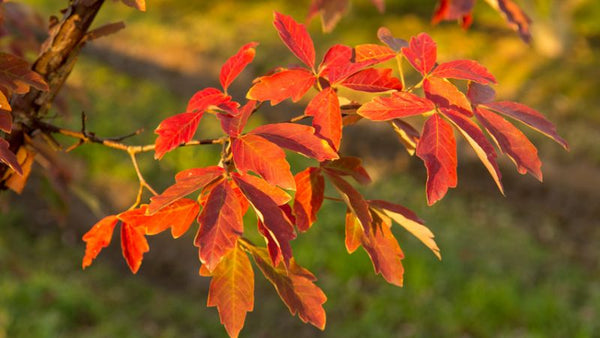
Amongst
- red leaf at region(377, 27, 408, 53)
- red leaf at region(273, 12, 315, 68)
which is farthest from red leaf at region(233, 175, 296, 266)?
red leaf at region(377, 27, 408, 53)

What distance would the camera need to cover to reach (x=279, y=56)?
954cm

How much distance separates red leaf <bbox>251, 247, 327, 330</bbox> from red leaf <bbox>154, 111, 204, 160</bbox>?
0.22m

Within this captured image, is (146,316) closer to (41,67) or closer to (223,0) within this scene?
(41,67)

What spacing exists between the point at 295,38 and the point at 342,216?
15.0 ft

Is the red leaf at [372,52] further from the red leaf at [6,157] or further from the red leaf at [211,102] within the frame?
the red leaf at [6,157]

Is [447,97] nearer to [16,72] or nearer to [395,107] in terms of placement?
[395,107]

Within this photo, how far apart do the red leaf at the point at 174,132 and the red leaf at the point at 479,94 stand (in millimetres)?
472

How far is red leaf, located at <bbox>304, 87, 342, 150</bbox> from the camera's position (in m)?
1.09

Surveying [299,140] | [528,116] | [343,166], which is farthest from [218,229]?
[528,116]

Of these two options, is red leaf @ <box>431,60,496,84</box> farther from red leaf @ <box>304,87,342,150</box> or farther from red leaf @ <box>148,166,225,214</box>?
red leaf @ <box>148,166,225,214</box>

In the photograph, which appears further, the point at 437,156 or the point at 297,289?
the point at 297,289

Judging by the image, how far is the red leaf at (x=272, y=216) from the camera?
3.31 ft

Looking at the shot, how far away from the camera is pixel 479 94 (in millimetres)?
1172

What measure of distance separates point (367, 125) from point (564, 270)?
368 centimetres
